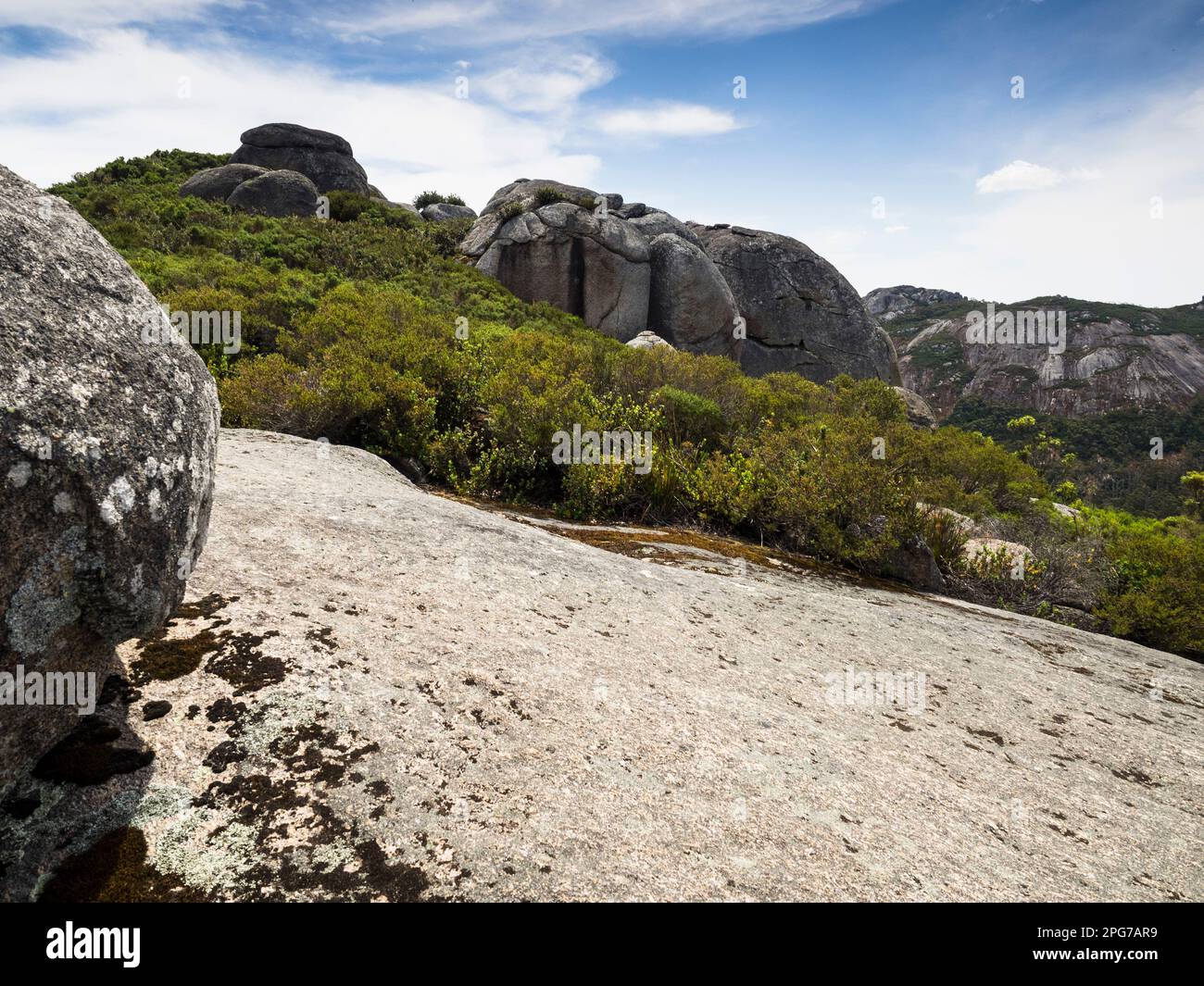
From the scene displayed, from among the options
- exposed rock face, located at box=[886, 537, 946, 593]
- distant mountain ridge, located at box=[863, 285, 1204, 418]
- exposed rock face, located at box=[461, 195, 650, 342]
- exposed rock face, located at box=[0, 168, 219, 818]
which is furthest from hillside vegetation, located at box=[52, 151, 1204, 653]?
distant mountain ridge, located at box=[863, 285, 1204, 418]

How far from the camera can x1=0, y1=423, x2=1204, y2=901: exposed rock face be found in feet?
7.83

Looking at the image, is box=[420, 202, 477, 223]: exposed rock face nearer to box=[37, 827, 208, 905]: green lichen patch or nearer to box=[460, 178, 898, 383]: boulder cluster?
box=[460, 178, 898, 383]: boulder cluster

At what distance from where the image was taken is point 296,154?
4703 cm

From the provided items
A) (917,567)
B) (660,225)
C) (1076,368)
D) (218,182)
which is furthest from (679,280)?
(1076,368)

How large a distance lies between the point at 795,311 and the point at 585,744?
44.1 m

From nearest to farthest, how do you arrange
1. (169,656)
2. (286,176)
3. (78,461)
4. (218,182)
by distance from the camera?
(78,461) → (169,656) → (218,182) → (286,176)

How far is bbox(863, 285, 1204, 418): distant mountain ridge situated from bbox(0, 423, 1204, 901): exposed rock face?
11581 cm

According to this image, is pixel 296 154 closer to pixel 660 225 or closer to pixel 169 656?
pixel 660 225

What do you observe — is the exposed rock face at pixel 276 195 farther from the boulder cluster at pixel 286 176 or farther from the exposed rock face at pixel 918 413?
the exposed rock face at pixel 918 413

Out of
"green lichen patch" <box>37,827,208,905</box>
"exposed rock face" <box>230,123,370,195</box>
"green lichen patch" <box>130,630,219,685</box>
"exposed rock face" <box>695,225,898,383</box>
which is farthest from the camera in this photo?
"exposed rock face" <box>230,123,370,195</box>

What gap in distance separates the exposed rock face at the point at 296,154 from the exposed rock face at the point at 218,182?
24.8 ft

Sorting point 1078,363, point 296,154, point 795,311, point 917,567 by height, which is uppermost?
point 296,154

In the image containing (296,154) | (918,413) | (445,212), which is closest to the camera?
(918,413)

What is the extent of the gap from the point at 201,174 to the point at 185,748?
1925 inches
